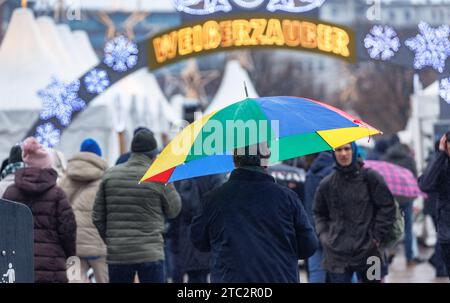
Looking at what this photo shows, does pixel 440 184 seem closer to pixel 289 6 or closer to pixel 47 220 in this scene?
pixel 47 220

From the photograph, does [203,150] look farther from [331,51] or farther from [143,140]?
[331,51]

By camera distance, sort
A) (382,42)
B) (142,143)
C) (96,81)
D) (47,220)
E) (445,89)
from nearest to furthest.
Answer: (47,220)
(142,143)
(445,89)
(382,42)
(96,81)

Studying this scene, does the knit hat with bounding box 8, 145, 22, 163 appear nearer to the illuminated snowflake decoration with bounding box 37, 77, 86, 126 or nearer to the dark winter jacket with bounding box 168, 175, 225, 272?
the dark winter jacket with bounding box 168, 175, 225, 272

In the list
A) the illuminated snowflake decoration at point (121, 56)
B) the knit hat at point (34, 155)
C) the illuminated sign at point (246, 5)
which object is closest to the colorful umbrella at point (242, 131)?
the knit hat at point (34, 155)

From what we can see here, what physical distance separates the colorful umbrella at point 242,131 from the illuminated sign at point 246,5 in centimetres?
767

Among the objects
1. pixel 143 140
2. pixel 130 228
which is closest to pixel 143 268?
pixel 130 228

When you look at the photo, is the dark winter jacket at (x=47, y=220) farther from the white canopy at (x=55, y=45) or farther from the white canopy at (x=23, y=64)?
the white canopy at (x=55, y=45)

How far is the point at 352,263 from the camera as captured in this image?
970 centimetres

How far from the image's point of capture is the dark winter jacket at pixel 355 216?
9.62 meters

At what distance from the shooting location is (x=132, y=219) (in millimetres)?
9797

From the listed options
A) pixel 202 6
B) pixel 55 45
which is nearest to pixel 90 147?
pixel 202 6

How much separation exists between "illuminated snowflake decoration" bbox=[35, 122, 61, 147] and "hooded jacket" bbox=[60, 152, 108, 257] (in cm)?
377

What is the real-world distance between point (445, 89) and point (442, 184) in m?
3.54

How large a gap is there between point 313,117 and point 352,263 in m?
2.76
